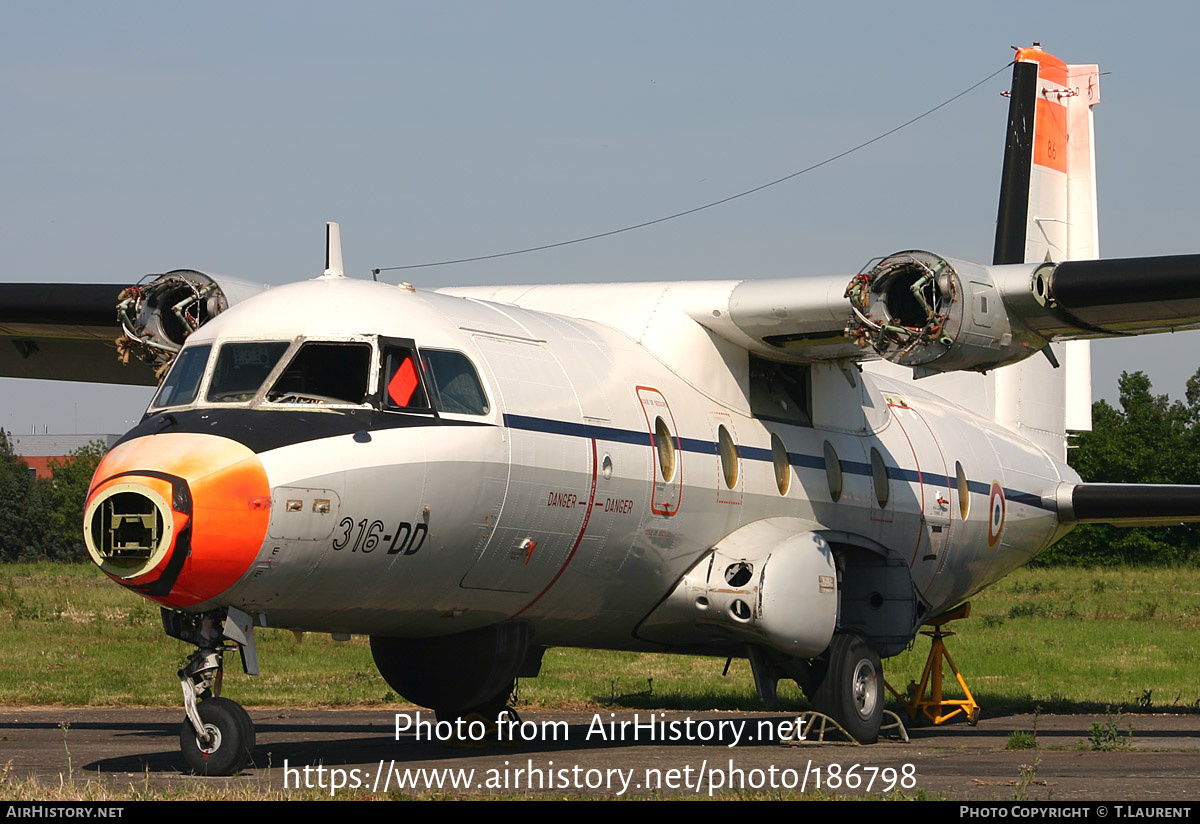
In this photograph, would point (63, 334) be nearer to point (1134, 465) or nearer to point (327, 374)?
point (327, 374)

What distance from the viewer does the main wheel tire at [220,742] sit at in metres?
10.2

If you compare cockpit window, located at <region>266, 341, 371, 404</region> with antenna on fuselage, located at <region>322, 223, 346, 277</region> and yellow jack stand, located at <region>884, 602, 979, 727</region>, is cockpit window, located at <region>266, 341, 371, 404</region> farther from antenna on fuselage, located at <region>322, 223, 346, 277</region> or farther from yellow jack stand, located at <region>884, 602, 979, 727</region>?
yellow jack stand, located at <region>884, 602, 979, 727</region>

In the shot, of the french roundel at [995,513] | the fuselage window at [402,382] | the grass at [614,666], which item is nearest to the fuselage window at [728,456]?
the fuselage window at [402,382]

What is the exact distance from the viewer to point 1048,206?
67.1 feet

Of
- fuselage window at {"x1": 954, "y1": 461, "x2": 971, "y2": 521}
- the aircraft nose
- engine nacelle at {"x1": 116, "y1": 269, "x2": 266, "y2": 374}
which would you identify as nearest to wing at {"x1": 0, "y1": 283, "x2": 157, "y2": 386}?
engine nacelle at {"x1": 116, "y1": 269, "x2": 266, "y2": 374}

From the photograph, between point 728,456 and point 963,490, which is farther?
point 963,490

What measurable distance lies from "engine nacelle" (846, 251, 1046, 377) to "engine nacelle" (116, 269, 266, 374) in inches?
230

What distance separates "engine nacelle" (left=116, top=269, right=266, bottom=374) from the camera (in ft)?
47.4

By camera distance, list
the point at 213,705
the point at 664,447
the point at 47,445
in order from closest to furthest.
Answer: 1. the point at 213,705
2. the point at 664,447
3. the point at 47,445

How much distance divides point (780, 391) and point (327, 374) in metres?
5.67

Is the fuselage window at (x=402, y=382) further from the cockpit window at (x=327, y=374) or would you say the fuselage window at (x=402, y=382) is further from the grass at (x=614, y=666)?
the grass at (x=614, y=666)

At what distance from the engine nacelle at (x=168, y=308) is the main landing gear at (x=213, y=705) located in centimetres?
466

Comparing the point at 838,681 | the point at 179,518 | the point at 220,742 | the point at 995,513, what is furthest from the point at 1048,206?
the point at 179,518
